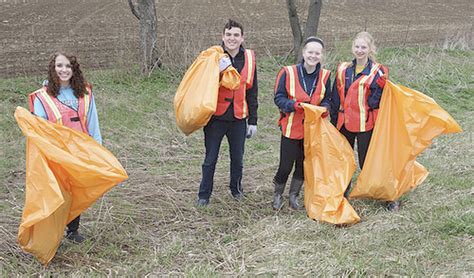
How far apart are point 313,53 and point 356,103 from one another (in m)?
0.51

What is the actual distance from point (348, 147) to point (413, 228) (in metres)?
0.78

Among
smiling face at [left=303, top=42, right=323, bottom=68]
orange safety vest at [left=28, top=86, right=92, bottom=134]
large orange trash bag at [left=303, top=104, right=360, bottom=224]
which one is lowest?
large orange trash bag at [left=303, top=104, right=360, bottom=224]

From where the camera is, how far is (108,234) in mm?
3559

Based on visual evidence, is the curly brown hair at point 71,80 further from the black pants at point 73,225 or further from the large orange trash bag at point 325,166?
the large orange trash bag at point 325,166

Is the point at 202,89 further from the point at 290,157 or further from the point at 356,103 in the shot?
the point at 356,103

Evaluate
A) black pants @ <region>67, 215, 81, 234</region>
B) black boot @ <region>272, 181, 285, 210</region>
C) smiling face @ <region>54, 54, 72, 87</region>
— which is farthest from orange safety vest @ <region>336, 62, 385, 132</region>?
black pants @ <region>67, 215, 81, 234</region>

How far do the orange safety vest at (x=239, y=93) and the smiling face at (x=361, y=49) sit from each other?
772mm

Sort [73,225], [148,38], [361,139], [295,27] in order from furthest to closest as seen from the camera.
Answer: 1. [295,27]
2. [148,38]
3. [361,139]
4. [73,225]

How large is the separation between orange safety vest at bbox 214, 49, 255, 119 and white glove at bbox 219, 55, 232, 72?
0.46 feet

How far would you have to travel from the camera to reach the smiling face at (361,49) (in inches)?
144

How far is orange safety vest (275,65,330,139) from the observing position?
368cm

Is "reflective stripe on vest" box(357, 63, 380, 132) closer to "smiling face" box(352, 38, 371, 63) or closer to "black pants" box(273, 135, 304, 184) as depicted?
"smiling face" box(352, 38, 371, 63)

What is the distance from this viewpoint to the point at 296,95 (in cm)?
368

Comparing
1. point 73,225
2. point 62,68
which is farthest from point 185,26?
point 73,225
